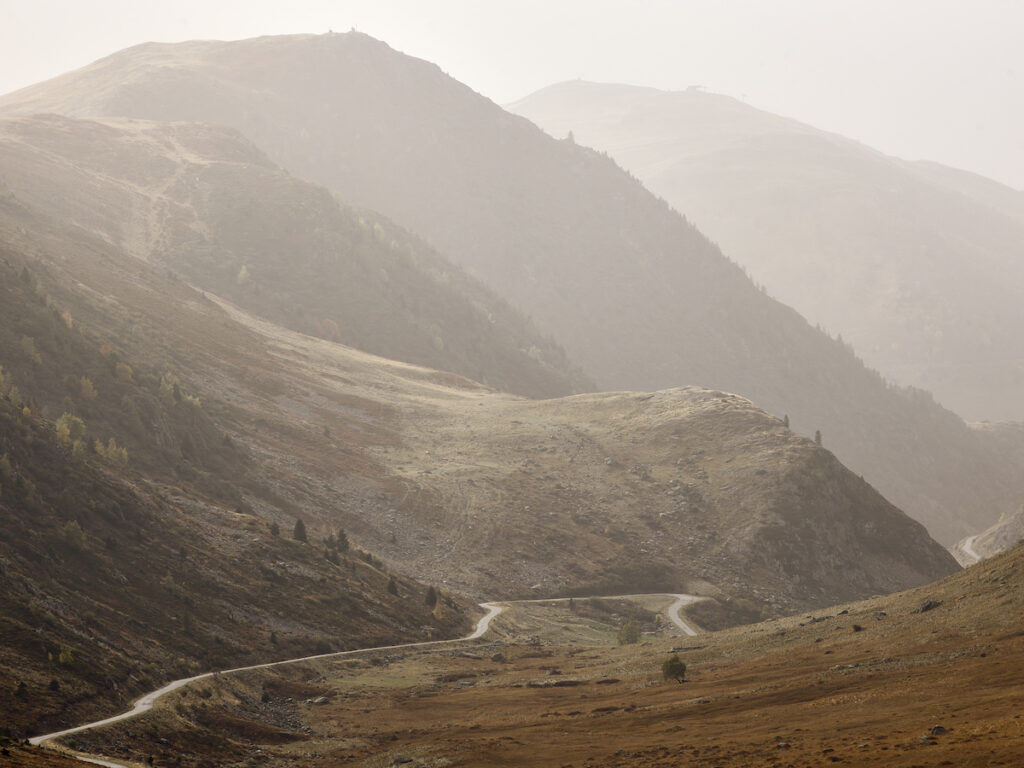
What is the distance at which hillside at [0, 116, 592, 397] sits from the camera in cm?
11938

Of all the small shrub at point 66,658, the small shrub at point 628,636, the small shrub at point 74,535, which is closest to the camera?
the small shrub at point 66,658

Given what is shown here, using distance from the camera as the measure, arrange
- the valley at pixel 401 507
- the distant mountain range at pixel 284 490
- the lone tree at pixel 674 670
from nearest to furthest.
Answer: the valley at pixel 401 507
the lone tree at pixel 674 670
the distant mountain range at pixel 284 490

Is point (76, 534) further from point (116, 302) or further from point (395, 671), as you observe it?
point (116, 302)

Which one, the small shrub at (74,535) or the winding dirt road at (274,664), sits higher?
the small shrub at (74,535)

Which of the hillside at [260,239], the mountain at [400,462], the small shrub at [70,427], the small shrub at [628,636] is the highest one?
the hillside at [260,239]

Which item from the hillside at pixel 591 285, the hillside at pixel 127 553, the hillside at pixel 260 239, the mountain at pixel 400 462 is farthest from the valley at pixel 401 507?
the hillside at pixel 591 285

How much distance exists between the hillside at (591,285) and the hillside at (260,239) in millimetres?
27841

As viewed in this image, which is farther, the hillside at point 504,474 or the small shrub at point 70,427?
the hillside at point 504,474

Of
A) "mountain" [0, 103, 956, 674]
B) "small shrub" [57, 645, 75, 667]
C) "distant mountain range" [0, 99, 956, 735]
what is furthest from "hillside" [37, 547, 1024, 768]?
"mountain" [0, 103, 956, 674]

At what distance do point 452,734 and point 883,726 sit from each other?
1464 cm

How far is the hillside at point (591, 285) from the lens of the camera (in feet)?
562

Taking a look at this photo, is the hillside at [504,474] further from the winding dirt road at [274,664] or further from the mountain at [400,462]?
the winding dirt road at [274,664]

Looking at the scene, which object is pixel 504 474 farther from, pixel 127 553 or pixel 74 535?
pixel 74 535

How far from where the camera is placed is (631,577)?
7212cm
